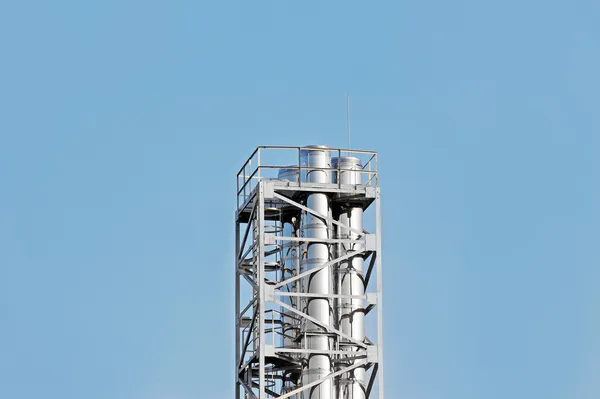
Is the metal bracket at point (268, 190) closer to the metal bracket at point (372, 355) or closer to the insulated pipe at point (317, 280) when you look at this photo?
the insulated pipe at point (317, 280)

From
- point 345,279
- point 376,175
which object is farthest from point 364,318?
point 376,175

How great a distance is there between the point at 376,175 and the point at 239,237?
6.20 m

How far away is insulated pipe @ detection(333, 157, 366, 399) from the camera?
54.8m

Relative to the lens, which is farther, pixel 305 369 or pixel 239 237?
pixel 239 237

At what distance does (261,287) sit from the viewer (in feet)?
177

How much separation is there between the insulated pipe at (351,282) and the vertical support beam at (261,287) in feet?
10.2

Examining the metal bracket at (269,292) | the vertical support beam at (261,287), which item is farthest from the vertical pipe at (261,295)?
the metal bracket at (269,292)

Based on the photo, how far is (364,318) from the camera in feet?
182

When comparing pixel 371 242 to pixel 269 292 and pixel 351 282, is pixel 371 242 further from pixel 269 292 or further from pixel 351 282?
pixel 269 292

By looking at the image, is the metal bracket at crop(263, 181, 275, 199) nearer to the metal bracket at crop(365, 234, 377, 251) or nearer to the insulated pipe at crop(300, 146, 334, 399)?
the insulated pipe at crop(300, 146, 334, 399)

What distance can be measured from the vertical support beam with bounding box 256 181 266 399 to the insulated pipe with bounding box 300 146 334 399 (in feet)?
5.65

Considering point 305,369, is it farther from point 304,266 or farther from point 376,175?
point 376,175

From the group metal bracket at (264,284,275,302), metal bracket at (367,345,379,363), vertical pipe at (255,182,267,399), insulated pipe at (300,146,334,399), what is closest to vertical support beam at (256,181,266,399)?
vertical pipe at (255,182,267,399)

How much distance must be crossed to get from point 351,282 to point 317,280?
1.52 m
